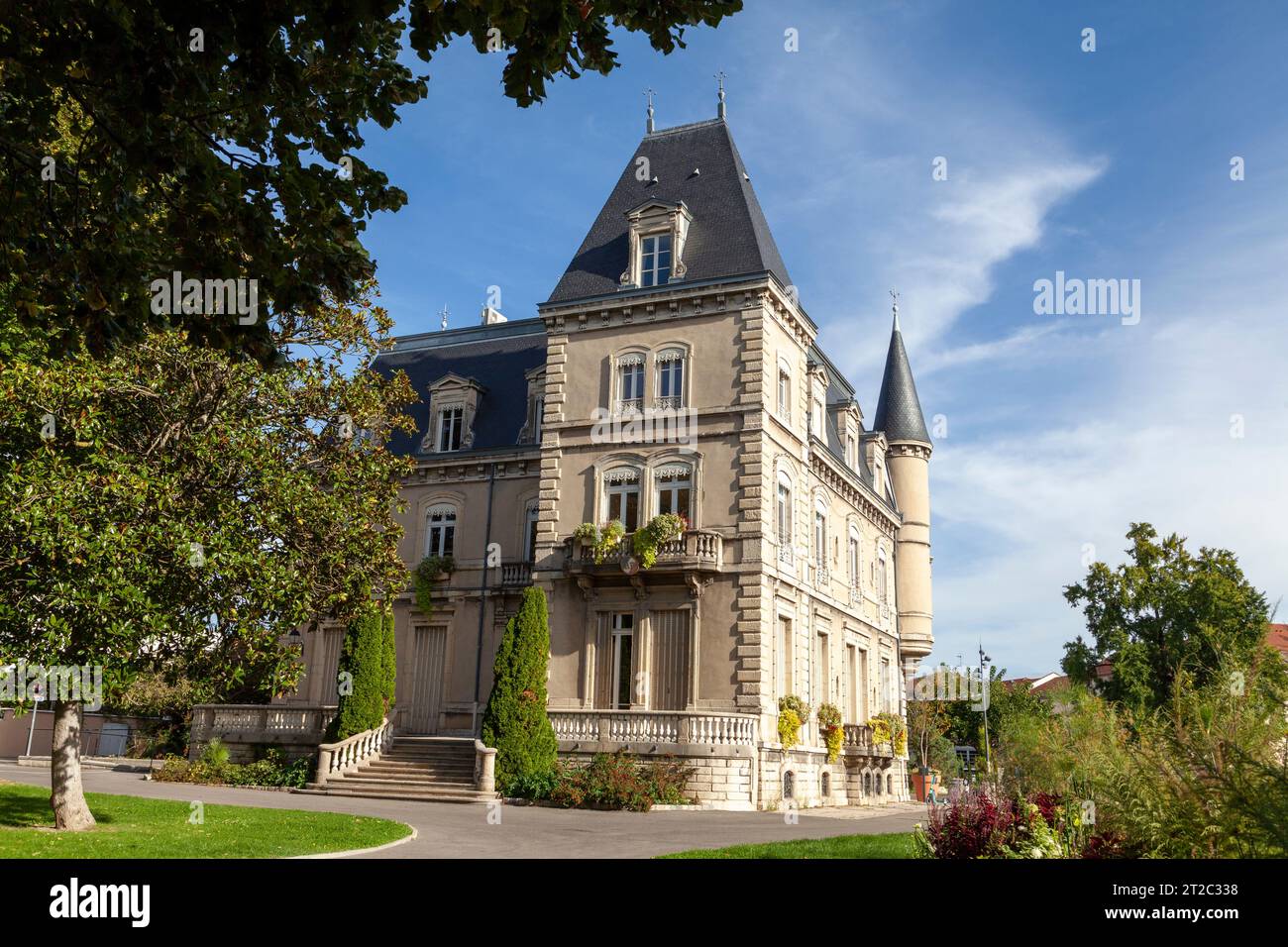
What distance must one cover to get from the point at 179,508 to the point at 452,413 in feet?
69.3

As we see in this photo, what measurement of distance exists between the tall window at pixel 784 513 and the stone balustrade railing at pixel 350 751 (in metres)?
12.1

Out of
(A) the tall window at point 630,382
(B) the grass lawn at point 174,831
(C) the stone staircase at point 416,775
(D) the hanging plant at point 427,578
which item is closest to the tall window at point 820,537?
(A) the tall window at point 630,382

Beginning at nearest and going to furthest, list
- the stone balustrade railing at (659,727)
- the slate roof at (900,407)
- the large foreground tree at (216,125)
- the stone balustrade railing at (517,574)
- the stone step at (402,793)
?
the large foreground tree at (216,125) < the stone step at (402,793) < the stone balustrade railing at (659,727) < the stone balustrade railing at (517,574) < the slate roof at (900,407)

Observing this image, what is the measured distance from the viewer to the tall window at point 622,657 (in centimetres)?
2731

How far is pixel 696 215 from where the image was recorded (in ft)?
100

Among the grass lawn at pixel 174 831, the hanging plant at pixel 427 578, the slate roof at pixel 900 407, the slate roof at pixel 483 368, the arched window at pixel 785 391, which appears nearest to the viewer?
the grass lawn at pixel 174 831

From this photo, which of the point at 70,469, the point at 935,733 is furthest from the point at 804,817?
the point at 935,733

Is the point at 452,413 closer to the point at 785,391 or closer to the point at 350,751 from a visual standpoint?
the point at 785,391

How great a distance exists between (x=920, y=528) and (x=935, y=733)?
1211 cm

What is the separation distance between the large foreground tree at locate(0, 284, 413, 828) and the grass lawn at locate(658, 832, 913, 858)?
7591 millimetres

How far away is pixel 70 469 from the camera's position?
44.0 ft

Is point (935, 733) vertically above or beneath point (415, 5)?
beneath

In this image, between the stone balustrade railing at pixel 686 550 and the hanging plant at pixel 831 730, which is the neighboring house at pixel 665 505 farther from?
the hanging plant at pixel 831 730
